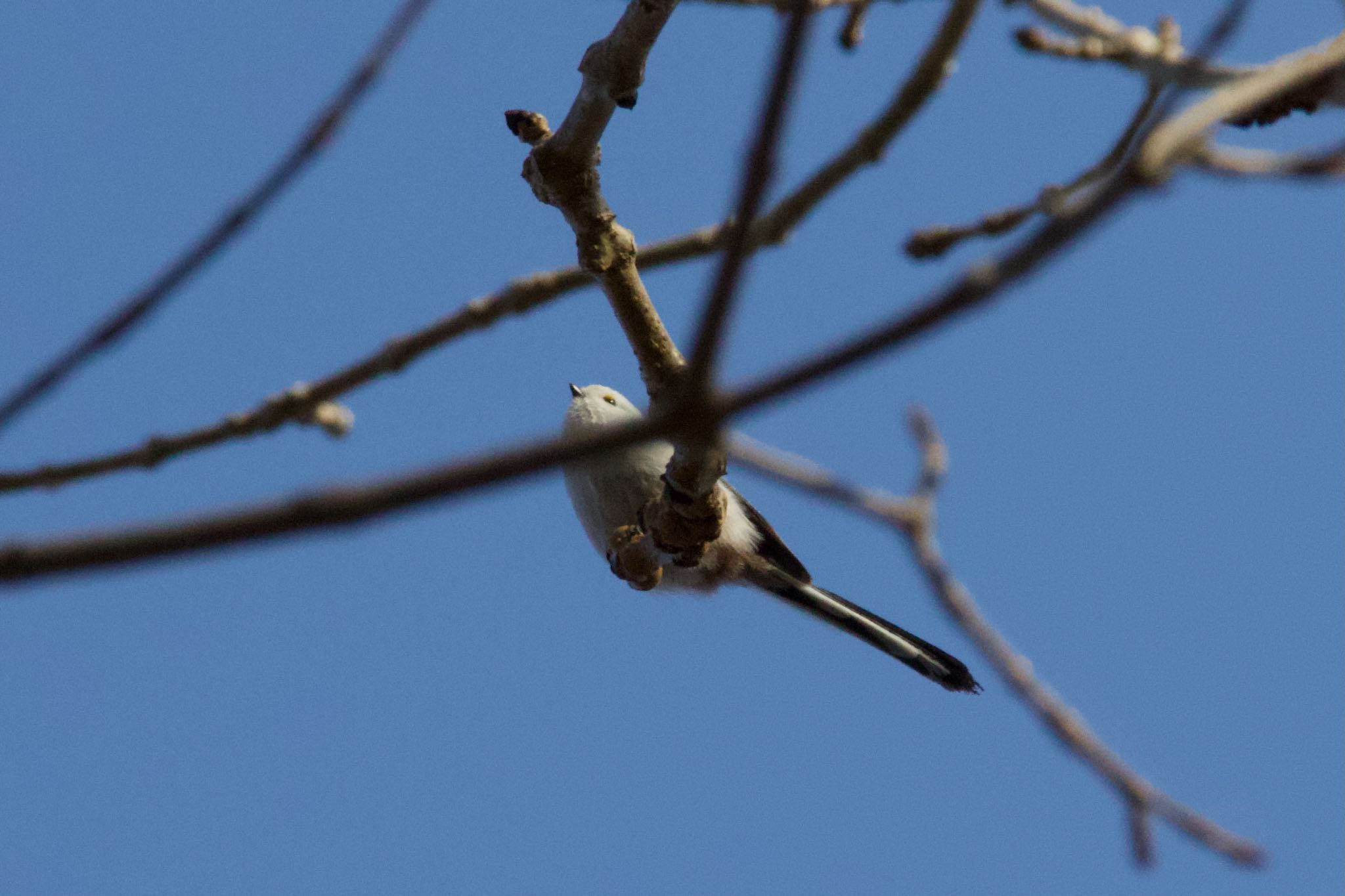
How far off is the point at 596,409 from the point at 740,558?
0.92m

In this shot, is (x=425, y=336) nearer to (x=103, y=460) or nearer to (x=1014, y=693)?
(x=103, y=460)

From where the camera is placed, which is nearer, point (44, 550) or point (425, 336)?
point (44, 550)

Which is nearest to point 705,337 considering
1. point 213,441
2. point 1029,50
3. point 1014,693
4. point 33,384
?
point 33,384

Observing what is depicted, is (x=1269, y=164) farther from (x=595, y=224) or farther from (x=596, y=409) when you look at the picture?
(x=596, y=409)

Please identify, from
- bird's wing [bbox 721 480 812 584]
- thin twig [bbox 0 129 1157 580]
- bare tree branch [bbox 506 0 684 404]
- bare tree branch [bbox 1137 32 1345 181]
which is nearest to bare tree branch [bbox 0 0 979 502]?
bare tree branch [bbox 506 0 684 404]

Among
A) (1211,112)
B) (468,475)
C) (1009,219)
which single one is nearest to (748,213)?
(468,475)

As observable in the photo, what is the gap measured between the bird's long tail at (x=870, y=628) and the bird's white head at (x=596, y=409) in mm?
848

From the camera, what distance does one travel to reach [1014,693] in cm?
194

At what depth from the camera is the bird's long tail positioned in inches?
181

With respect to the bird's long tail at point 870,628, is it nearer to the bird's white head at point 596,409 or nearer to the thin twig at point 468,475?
the bird's white head at point 596,409

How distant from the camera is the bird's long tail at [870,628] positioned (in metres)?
4.59

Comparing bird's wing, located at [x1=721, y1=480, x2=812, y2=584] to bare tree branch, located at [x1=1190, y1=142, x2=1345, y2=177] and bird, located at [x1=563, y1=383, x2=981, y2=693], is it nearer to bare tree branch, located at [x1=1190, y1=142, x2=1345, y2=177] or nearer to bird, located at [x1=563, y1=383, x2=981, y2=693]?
bird, located at [x1=563, y1=383, x2=981, y2=693]

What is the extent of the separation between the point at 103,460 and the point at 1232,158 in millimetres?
2128

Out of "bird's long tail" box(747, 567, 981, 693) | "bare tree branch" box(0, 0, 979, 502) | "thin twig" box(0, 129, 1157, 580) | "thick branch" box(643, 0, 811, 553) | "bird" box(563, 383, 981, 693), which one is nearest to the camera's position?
"thin twig" box(0, 129, 1157, 580)
